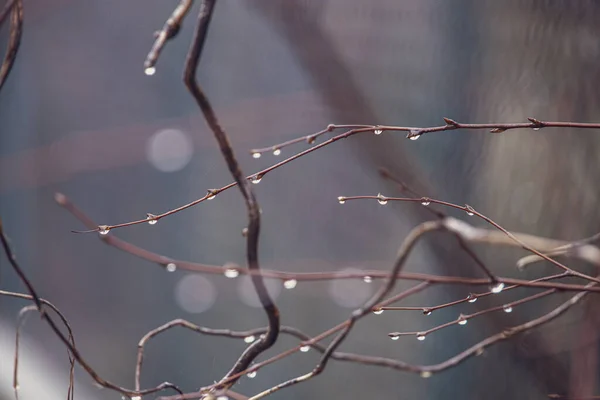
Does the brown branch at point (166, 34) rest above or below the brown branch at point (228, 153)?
above

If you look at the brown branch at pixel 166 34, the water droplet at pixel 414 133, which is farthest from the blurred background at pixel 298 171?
the brown branch at pixel 166 34

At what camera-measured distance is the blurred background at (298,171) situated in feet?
1.55

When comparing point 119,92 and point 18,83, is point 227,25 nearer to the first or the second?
point 119,92

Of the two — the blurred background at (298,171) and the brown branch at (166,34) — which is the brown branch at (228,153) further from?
the blurred background at (298,171)

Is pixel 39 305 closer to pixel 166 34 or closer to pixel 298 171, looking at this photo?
pixel 166 34

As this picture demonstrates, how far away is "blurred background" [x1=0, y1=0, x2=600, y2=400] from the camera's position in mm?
472

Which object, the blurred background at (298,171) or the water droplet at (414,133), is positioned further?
the blurred background at (298,171)

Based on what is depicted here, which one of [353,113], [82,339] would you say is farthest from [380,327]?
[82,339]

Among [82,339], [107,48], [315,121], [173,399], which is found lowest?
[82,339]

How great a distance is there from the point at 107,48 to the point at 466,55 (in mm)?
A: 495

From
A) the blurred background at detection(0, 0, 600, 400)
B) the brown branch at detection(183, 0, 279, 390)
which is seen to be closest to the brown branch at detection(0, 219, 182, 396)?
the brown branch at detection(183, 0, 279, 390)

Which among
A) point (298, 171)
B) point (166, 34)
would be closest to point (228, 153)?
point (166, 34)

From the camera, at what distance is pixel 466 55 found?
21.5 inches

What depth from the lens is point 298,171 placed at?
67 centimetres
